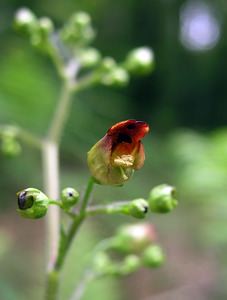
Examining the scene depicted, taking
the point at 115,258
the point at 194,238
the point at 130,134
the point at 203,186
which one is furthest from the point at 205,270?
the point at 130,134

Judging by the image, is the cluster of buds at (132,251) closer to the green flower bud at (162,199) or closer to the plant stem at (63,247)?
the plant stem at (63,247)

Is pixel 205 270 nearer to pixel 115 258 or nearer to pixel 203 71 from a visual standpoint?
pixel 115 258

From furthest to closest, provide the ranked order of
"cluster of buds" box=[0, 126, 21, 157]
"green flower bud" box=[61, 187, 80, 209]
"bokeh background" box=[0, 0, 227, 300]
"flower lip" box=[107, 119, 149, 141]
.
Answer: "bokeh background" box=[0, 0, 227, 300]
"cluster of buds" box=[0, 126, 21, 157]
"green flower bud" box=[61, 187, 80, 209]
"flower lip" box=[107, 119, 149, 141]

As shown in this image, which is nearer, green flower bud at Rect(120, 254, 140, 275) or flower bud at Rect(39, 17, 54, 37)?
green flower bud at Rect(120, 254, 140, 275)

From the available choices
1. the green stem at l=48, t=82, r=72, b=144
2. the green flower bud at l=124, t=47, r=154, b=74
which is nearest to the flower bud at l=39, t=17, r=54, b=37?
the green stem at l=48, t=82, r=72, b=144

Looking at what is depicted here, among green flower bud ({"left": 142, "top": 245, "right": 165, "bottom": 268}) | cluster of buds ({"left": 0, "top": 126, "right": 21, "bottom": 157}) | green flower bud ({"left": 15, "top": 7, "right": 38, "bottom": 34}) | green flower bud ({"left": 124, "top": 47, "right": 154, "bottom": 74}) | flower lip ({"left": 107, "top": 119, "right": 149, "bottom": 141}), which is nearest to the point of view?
flower lip ({"left": 107, "top": 119, "right": 149, "bottom": 141})

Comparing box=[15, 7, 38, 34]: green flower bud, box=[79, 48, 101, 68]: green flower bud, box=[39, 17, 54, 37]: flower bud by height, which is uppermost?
box=[79, 48, 101, 68]: green flower bud

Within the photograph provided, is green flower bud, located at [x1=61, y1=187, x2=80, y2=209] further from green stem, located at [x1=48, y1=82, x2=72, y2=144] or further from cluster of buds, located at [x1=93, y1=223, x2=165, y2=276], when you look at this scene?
green stem, located at [x1=48, y1=82, x2=72, y2=144]
